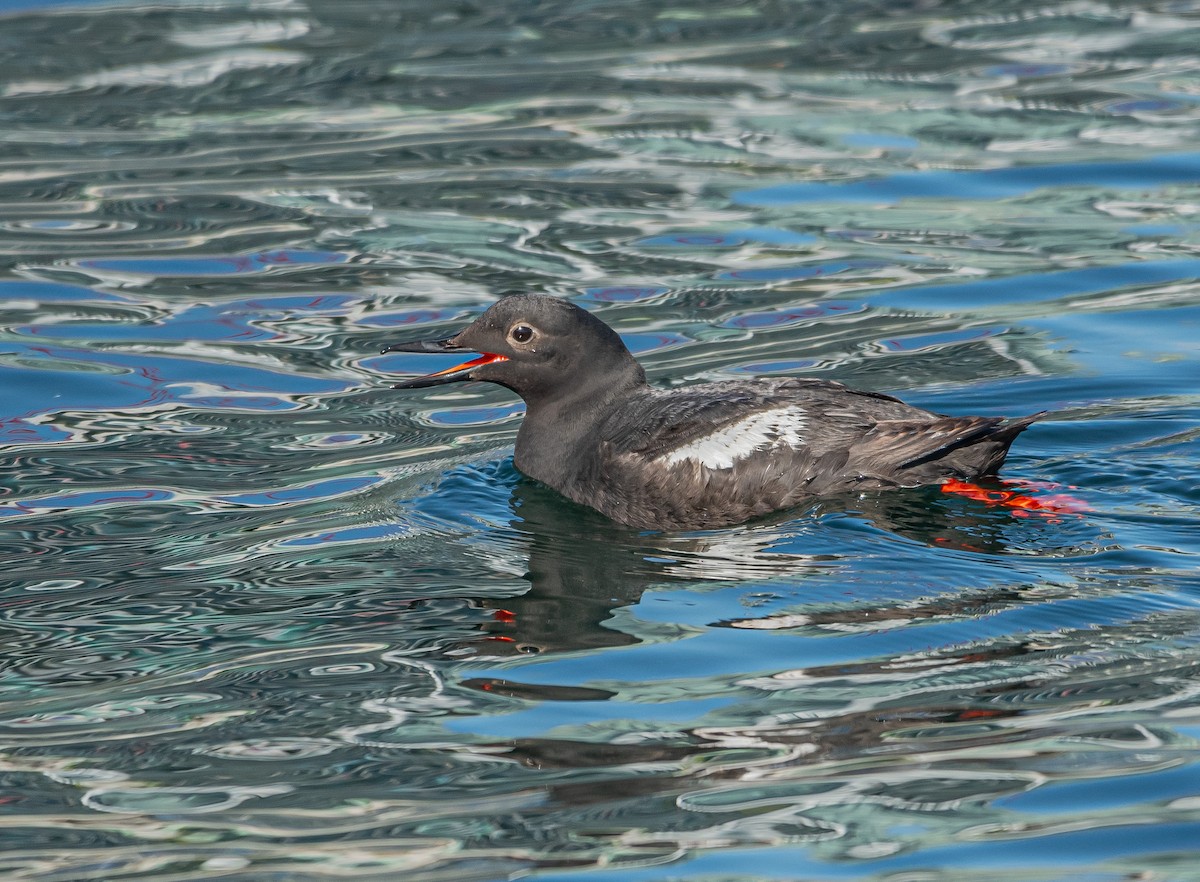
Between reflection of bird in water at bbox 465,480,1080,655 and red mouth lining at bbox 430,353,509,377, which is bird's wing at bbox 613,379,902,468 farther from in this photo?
red mouth lining at bbox 430,353,509,377

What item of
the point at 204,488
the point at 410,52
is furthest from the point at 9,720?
the point at 410,52

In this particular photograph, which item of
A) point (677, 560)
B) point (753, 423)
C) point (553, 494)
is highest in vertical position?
point (753, 423)

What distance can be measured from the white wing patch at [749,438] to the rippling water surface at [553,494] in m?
0.32

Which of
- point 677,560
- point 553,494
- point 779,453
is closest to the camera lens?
point 677,560

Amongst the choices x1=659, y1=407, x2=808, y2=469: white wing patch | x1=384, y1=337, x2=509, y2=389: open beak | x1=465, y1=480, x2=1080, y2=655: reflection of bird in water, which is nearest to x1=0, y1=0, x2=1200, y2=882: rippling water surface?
x1=465, y1=480, x2=1080, y2=655: reflection of bird in water

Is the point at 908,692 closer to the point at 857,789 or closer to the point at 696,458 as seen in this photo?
the point at 857,789

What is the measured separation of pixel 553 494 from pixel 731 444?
3.29 feet

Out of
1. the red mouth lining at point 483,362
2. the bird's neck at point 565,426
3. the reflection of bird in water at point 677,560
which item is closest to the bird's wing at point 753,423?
the reflection of bird in water at point 677,560

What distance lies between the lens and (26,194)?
1211 centimetres

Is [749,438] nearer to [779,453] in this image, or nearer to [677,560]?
[779,453]

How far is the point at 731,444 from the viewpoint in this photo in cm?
714

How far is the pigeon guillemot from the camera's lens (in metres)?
7.07

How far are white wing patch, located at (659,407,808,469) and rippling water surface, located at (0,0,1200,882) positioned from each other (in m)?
0.32

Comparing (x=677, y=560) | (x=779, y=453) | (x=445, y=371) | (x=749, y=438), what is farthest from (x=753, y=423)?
(x=445, y=371)
